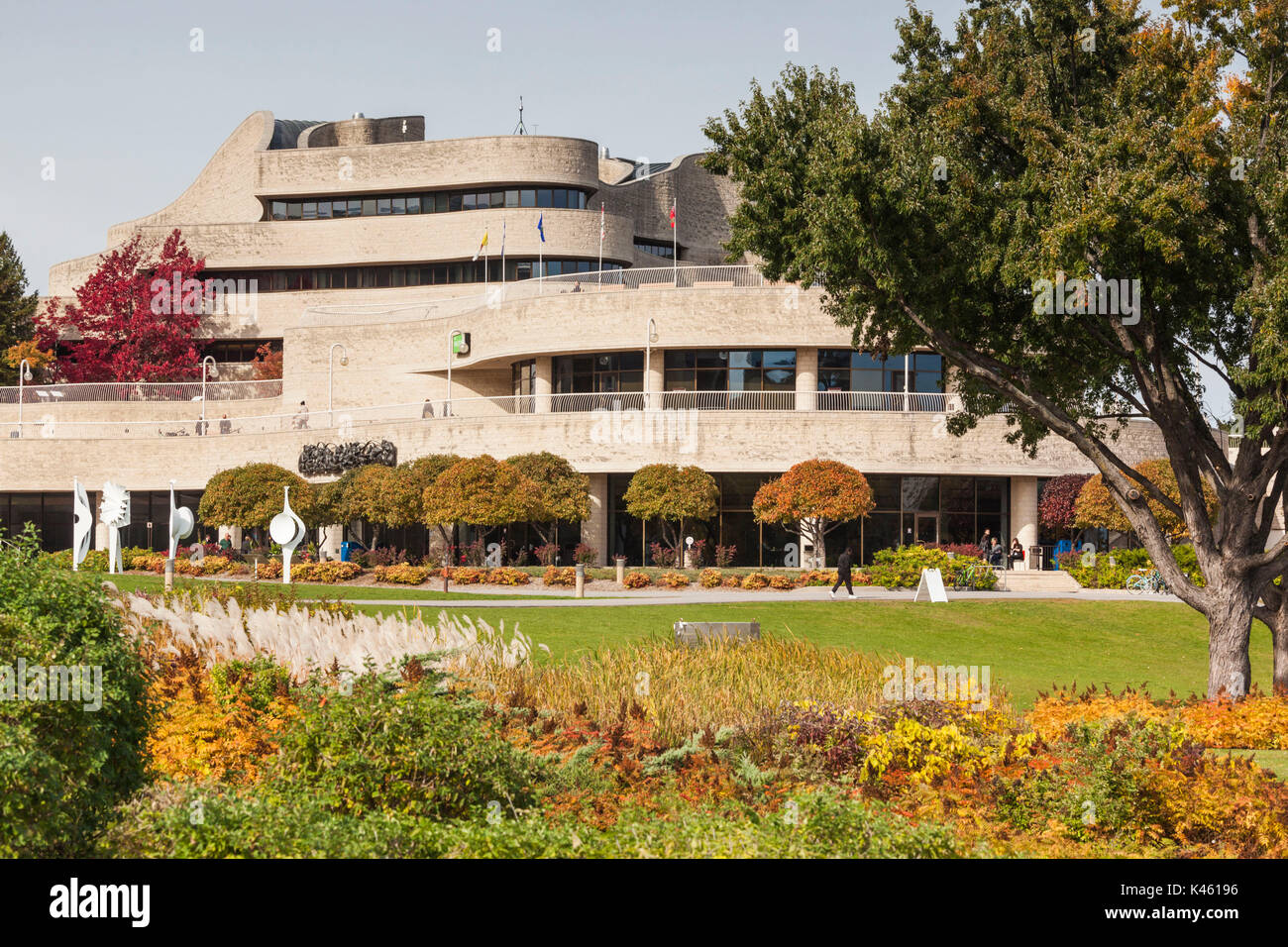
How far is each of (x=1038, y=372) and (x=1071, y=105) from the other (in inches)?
153

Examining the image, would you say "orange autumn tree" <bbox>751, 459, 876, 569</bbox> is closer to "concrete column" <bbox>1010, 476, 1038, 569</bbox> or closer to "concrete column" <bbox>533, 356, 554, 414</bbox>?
"concrete column" <bbox>1010, 476, 1038, 569</bbox>

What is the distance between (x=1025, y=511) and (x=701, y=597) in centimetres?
1873

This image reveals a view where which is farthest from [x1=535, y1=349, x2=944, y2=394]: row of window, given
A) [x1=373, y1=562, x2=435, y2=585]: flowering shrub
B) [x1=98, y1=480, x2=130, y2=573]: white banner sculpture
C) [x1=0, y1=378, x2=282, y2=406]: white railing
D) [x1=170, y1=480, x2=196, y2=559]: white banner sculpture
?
[x1=0, y1=378, x2=282, y2=406]: white railing

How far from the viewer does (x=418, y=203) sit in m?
65.7

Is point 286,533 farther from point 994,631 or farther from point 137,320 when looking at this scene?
point 137,320

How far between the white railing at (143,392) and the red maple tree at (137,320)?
14.6 feet

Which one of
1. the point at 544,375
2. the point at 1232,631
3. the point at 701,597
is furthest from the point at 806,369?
the point at 1232,631

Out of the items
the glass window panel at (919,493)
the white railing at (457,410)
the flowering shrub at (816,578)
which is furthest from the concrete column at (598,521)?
the glass window panel at (919,493)

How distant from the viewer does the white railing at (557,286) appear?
49.1 meters

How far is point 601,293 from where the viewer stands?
48.7 metres

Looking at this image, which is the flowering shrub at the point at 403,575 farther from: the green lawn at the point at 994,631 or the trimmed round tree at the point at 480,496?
the green lawn at the point at 994,631
